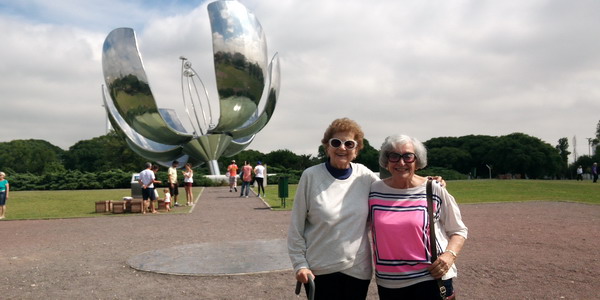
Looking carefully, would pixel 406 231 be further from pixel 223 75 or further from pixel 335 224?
pixel 223 75

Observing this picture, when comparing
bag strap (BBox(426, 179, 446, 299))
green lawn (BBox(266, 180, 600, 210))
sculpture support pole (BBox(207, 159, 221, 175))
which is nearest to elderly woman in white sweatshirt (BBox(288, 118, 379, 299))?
bag strap (BBox(426, 179, 446, 299))

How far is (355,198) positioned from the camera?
2496mm

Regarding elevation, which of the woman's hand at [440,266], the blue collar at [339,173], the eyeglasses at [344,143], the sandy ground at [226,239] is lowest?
the sandy ground at [226,239]

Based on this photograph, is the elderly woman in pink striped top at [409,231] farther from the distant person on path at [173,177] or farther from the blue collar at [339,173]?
the distant person on path at [173,177]

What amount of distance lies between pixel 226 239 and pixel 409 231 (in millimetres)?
5930

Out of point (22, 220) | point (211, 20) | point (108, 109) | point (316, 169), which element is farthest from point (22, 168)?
point (316, 169)

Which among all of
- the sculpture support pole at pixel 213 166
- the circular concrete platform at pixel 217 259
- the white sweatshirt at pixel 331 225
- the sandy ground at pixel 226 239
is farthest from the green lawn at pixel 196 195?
the white sweatshirt at pixel 331 225

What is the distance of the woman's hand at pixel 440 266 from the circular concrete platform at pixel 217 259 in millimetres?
3196

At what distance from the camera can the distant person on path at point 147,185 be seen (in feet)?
40.4

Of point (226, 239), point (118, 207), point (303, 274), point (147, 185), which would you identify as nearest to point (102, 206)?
point (118, 207)

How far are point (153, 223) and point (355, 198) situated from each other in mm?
8821

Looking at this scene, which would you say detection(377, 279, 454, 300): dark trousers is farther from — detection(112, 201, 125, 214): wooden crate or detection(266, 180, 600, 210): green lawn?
detection(112, 201, 125, 214): wooden crate

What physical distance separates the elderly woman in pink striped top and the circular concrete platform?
310cm

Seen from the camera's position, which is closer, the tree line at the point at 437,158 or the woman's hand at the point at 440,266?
the woman's hand at the point at 440,266
